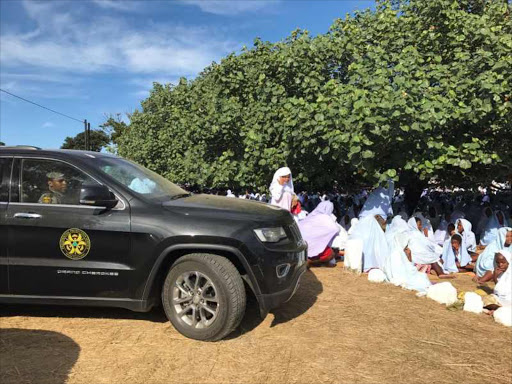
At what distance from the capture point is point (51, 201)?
3.81 m

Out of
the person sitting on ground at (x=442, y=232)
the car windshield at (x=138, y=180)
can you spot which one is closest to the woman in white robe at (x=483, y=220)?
the person sitting on ground at (x=442, y=232)

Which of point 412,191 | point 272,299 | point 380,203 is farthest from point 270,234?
point 412,191

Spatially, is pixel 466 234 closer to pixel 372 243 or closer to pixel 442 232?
pixel 442 232

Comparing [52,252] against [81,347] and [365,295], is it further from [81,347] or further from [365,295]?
→ [365,295]

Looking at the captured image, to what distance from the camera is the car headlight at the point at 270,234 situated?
3.65 metres

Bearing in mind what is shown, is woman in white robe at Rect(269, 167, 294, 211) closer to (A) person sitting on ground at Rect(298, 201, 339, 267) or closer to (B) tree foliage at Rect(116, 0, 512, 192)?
(A) person sitting on ground at Rect(298, 201, 339, 267)

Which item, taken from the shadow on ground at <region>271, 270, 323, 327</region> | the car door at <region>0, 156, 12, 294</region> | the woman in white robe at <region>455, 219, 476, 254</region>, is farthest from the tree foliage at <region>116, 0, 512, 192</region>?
the car door at <region>0, 156, 12, 294</region>

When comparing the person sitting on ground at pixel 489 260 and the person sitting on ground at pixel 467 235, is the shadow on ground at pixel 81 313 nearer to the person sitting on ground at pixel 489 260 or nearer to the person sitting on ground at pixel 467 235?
the person sitting on ground at pixel 489 260

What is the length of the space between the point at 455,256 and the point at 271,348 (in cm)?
625

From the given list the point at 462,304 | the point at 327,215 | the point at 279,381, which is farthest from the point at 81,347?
the point at 327,215

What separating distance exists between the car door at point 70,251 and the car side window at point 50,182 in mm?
132

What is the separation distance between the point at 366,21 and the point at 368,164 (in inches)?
185

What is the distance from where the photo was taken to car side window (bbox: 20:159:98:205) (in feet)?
12.5

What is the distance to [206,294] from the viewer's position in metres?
3.67
